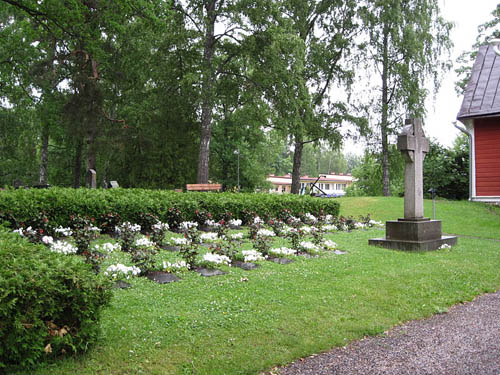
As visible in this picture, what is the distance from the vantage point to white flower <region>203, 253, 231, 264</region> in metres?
6.15

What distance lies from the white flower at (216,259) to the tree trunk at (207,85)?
1230 cm

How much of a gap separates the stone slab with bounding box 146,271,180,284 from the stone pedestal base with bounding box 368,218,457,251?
530 cm

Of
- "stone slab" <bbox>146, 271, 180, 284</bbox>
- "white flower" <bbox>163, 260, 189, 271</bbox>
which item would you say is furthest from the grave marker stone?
"stone slab" <bbox>146, 271, 180, 284</bbox>

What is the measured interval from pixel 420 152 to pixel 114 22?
11632 mm

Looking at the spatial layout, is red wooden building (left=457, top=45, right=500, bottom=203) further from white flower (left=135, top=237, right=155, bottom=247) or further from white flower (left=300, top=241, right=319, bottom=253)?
white flower (left=135, top=237, right=155, bottom=247)

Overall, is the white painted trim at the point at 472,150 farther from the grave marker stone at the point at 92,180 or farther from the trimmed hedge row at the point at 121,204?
the grave marker stone at the point at 92,180

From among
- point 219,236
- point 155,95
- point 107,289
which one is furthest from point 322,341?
point 155,95

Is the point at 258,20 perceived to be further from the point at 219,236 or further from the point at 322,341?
the point at 322,341

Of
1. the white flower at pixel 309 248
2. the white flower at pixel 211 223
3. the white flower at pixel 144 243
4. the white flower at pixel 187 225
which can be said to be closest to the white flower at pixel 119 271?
the white flower at pixel 144 243

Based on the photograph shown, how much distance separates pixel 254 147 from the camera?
37.2m

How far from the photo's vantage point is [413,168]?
9.21 meters

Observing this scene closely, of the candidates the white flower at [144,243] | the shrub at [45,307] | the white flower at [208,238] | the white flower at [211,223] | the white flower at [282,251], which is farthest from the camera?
the white flower at [211,223]

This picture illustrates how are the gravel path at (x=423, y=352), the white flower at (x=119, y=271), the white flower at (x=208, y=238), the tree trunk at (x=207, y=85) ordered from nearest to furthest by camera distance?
1. the gravel path at (x=423, y=352)
2. the white flower at (x=119, y=271)
3. the white flower at (x=208, y=238)
4. the tree trunk at (x=207, y=85)

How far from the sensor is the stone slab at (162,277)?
541cm
